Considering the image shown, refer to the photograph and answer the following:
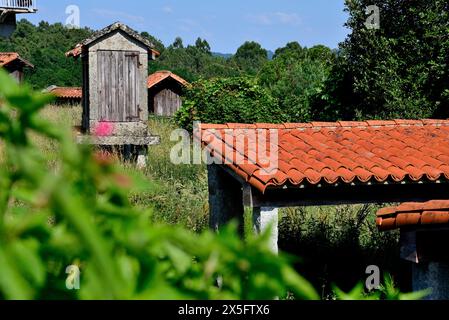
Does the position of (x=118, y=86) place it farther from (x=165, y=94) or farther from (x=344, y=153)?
(x=165, y=94)

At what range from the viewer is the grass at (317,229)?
36.8 feet

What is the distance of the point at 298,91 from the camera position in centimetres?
2897

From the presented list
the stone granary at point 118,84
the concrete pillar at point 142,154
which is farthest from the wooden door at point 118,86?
the concrete pillar at point 142,154

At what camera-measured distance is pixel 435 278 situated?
20.0ft

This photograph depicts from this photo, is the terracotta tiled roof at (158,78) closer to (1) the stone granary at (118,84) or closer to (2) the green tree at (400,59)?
(2) the green tree at (400,59)

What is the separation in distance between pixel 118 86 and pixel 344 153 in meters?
10.5

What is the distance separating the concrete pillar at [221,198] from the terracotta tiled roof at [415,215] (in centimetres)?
512

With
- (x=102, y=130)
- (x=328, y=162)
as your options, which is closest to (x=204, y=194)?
(x=328, y=162)

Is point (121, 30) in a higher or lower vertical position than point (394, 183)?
higher

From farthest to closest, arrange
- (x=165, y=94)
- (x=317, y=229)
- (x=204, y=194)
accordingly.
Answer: (x=165, y=94)
(x=204, y=194)
(x=317, y=229)

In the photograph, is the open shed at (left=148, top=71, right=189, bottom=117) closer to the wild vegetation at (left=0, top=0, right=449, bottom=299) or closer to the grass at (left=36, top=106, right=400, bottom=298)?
the wild vegetation at (left=0, top=0, right=449, bottom=299)
